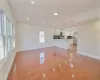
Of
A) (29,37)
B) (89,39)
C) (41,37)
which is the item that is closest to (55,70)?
(89,39)

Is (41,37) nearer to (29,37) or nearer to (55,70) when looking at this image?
(29,37)

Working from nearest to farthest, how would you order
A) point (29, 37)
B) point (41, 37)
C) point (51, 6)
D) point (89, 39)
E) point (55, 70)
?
point (55, 70) < point (51, 6) < point (89, 39) < point (29, 37) < point (41, 37)

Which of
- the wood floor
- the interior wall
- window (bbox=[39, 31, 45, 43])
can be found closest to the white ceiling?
the interior wall

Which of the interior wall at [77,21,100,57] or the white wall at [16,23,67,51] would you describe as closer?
the interior wall at [77,21,100,57]

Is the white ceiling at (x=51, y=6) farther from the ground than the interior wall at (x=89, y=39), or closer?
farther from the ground

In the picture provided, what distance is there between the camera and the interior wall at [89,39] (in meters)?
6.03

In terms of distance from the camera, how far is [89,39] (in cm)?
A: 669

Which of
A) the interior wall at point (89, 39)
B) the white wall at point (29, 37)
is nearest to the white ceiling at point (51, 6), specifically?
the interior wall at point (89, 39)

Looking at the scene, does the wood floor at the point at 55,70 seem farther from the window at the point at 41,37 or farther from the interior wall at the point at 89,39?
the window at the point at 41,37

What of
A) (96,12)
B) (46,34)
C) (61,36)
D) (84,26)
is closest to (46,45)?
(46,34)

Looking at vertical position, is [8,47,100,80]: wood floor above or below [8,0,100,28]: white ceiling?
below

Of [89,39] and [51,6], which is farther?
[89,39]

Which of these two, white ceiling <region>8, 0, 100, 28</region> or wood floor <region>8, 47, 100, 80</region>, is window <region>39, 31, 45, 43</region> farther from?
wood floor <region>8, 47, 100, 80</region>

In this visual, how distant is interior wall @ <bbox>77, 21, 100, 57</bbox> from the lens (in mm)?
6031
